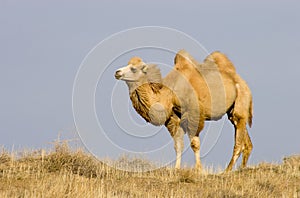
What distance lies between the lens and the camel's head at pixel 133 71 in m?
14.7

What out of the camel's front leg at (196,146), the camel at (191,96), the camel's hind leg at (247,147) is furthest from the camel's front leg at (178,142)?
the camel's hind leg at (247,147)

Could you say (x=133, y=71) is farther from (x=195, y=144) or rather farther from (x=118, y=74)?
(x=195, y=144)

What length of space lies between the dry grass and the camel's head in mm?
1948

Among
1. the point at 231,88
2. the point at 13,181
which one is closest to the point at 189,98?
the point at 231,88

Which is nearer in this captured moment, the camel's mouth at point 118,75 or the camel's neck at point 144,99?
the camel's mouth at point 118,75

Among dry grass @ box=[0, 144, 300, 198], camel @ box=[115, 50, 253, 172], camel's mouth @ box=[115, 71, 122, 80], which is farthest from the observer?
camel @ box=[115, 50, 253, 172]

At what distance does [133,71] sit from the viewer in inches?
596

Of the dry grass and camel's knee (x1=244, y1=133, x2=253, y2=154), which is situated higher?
camel's knee (x1=244, y1=133, x2=253, y2=154)

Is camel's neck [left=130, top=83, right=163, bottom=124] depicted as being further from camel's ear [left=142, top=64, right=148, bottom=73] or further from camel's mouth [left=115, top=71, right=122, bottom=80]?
camel's mouth [left=115, top=71, right=122, bottom=80]

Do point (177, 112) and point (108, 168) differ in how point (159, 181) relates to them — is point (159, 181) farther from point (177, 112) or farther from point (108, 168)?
point (177, 112)

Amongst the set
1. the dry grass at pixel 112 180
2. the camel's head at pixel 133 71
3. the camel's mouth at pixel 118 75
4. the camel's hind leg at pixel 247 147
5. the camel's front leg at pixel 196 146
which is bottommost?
the dry grass at pixel 112 180

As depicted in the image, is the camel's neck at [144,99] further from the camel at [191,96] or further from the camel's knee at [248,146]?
the camel's knee at [248,146]

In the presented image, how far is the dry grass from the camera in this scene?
35.3 feet

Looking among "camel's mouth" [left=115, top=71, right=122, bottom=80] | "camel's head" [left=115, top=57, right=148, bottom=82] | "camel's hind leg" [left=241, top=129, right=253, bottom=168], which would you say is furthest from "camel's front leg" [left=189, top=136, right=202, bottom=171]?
"camel's mouth" [left=115, top=71, right=122, bottom=80]
